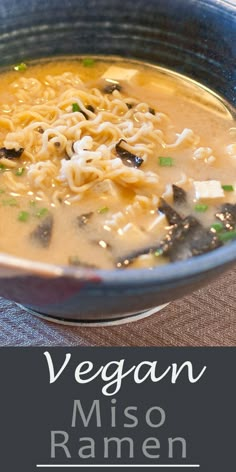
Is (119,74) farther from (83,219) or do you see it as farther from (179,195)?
(83,219)

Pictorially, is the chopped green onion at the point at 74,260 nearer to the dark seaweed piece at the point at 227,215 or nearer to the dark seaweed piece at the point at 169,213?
the dark seaweed piece at the point at 169,213

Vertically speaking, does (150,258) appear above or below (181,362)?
above

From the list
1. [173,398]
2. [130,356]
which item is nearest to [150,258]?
[130,356]

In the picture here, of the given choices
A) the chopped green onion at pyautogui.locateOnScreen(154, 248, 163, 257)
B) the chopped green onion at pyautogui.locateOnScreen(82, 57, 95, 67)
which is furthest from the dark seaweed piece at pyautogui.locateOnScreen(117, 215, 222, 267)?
the chopped green onion at pyautogui.locateOnScreen(82, 57, 95, 67)

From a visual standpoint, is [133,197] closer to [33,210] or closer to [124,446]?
[33,210]

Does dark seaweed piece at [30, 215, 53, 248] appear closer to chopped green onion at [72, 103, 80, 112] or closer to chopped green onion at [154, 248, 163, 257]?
chopped green onion at [154, 248, 163, 257]

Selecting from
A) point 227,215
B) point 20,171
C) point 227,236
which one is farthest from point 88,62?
point 227,236

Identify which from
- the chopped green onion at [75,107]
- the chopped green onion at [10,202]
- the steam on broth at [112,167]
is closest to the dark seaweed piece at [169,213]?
the steam on broth at [112,167]
